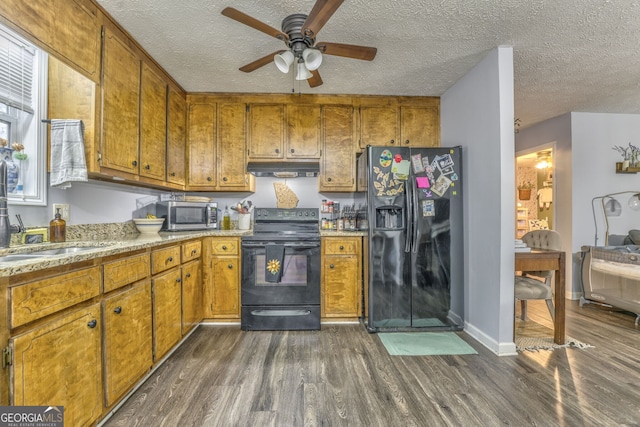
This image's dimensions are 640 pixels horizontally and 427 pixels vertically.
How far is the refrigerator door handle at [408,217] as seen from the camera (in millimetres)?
2637

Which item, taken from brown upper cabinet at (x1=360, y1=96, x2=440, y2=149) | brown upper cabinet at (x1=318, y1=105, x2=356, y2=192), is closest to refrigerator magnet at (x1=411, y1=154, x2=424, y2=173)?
brown upper cabinet at (x1=360, y1=96, x2=440, y2=149)

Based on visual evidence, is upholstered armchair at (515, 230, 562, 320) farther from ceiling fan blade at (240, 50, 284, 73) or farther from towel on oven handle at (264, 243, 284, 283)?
ceiling fan blade at (240, 50, 284, 73)

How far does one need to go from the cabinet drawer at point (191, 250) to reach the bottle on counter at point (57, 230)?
2.60 ft

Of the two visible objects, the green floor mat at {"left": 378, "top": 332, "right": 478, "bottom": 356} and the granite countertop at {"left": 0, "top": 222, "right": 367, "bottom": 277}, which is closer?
the granite countertop at {"left": 0, "top": 222, "right": 367, "bottom": 277}

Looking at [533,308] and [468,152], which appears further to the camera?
[533,308]

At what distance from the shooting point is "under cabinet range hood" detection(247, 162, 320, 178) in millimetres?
3154

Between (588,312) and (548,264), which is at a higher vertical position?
(548,264)

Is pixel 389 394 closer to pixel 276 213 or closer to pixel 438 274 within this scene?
pixel 438 274

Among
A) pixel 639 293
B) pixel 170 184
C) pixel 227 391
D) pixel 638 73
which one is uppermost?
pixel 638 73

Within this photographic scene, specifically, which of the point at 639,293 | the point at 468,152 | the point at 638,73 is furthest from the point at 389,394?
the point at 638,73

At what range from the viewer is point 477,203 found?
257 centimetres

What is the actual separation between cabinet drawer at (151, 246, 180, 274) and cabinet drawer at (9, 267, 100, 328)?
0.53m

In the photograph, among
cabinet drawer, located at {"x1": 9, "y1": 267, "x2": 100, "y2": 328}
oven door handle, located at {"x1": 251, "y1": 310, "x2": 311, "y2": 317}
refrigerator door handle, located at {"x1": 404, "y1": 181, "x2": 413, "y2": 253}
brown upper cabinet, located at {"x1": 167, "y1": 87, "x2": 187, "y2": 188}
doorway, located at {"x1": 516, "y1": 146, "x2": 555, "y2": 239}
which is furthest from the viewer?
doorway, located at {"x1": 516, "y1": 146, "x2": 555, "y2": 239}

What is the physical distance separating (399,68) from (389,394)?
261cm
